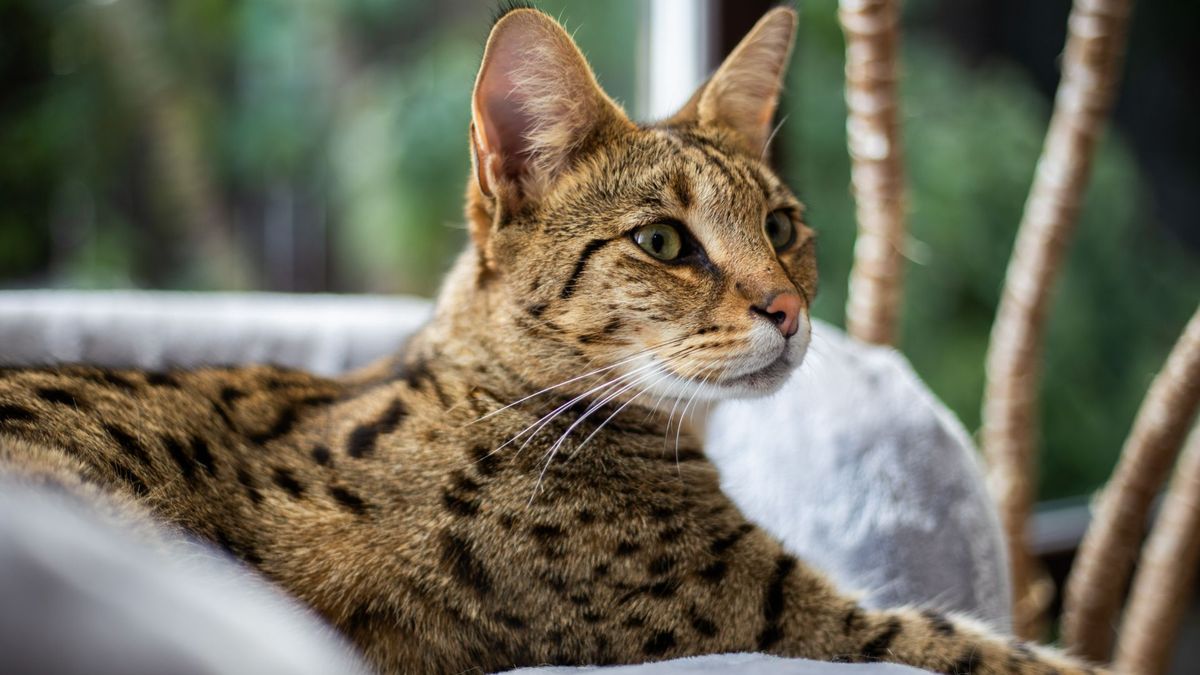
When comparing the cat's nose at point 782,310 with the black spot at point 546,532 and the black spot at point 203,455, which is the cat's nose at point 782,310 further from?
the black spot at point 203,455

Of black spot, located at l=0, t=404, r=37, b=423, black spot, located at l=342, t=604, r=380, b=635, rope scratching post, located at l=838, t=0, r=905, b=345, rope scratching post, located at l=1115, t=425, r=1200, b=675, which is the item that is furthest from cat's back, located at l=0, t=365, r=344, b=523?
rope scratching post, located at l=1115, t=425, r=1200, b=675

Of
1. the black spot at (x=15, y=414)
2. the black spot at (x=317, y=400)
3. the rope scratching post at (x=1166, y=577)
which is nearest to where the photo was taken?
the black spot at (x=15, y=414)

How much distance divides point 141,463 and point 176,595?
34 centimetres

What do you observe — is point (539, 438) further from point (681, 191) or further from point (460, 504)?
point (681, 191)

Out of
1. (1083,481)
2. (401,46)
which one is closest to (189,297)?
(401,46)

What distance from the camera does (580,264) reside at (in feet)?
3.11

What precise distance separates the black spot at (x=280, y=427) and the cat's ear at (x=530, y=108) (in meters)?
0.30

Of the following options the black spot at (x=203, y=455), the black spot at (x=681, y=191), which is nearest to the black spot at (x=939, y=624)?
the black spot at (x=681, y=191)

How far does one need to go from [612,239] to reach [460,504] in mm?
299

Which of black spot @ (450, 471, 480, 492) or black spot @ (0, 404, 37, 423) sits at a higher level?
black spot @ (0, 404, 37, 423)

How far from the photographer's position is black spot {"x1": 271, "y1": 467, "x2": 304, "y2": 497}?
34.9 inches

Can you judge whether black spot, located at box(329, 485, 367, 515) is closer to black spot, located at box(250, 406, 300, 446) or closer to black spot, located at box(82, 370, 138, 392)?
black spot, located at box(250, 406, 300, 446)

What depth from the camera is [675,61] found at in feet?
6.46

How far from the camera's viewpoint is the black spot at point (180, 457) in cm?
86
